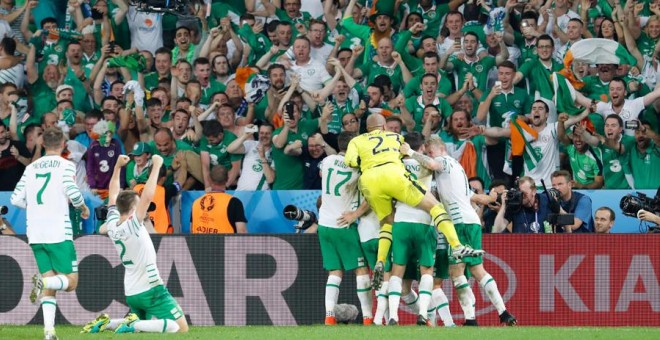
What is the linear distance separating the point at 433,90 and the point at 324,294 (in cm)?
383

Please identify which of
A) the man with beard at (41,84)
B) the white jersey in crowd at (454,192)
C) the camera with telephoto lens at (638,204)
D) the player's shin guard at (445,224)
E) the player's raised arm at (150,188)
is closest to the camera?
the player's raised arm at (150,188)

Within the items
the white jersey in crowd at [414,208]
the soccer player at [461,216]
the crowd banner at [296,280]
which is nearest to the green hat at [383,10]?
the crowd banner at [296,280]

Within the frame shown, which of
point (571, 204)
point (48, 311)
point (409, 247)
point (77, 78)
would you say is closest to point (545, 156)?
point (571, 204)

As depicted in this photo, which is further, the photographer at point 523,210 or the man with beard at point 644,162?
the man with beard at point 644,162

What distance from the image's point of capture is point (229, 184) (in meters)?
19.9

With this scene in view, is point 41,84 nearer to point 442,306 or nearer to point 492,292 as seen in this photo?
point 442,306

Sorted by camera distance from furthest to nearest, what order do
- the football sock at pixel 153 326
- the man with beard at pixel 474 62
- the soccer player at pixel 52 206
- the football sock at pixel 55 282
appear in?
the man with beard at pixel 474 62 → the soccer player at pixel 52 206 → the football sock at pixel 55 282 → the football sock at pixel 153 326

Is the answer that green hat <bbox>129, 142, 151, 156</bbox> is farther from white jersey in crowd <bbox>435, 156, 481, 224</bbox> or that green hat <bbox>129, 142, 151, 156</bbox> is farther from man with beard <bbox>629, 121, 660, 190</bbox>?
man with beard <bbox>629, 121, 660, 190</bbox>

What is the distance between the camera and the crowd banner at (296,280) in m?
17.4

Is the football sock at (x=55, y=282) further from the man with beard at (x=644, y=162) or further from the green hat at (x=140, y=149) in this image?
the man with beard at (x=644, y=162)

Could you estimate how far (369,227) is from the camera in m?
16.5

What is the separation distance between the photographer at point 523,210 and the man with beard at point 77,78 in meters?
7.45

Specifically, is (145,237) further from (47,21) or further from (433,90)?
(47,21)

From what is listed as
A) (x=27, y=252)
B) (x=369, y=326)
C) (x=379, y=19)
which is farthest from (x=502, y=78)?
(x=27, y=252)
